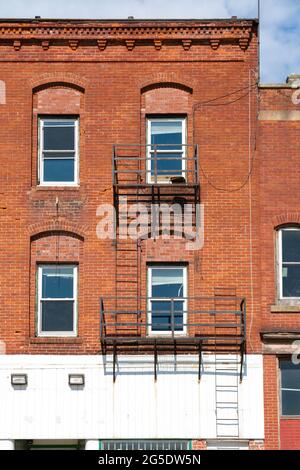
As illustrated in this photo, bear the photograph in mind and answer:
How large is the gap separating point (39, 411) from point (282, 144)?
8.58 m

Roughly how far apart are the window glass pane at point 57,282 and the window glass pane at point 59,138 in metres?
3.00

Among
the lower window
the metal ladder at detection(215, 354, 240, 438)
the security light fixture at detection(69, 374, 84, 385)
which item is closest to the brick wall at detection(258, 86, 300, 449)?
the metal ladder at detection(215, 354, 240, 438)

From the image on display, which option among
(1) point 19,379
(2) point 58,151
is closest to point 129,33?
(2) point 58,151

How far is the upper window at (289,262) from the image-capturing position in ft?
91.1

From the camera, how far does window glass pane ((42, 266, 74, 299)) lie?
27.8 meters

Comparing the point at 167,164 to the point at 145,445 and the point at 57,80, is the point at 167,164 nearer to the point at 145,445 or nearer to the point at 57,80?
the point at 57,80

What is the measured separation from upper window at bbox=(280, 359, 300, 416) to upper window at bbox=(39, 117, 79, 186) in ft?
22.0

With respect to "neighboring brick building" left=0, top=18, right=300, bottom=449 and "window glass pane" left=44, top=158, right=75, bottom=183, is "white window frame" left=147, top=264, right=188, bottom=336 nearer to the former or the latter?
"neighboring brick building" left=0, top=18, right=300, bottom=449

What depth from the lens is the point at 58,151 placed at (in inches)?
1119

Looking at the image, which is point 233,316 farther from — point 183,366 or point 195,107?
point 195,107

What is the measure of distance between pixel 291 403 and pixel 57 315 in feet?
19.3

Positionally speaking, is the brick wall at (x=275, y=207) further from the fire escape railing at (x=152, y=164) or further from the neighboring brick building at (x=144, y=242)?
the fire escape railing at (x=152, y=164)

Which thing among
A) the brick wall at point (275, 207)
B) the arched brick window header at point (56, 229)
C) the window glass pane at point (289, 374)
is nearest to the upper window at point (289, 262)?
the brick wall at point (275, 207)

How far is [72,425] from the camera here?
27.0 metres
